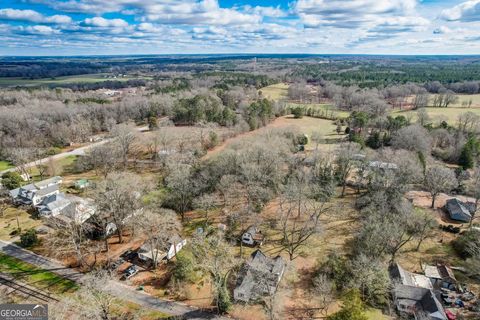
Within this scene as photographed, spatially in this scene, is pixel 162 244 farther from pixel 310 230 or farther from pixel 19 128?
pixel 19 128

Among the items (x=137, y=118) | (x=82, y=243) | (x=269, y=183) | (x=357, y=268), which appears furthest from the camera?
(x=137, y=118)

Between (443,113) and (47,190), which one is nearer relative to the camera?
(47,190)

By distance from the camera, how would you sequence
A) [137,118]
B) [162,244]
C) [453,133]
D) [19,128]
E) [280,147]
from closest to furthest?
1. [162,244]
2. [280,147]
3. [453,133]
4. [19,128]
5. [137,118]

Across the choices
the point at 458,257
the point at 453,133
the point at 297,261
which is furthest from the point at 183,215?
the point at 453,133

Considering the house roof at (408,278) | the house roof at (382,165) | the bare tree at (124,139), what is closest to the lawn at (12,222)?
the bare tree at (124,139)

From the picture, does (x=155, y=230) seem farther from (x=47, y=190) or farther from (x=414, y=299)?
(x=47, y=190)

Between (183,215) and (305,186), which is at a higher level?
(305,186)

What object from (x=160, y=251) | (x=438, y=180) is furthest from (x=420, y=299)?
(x=160, y=251)
